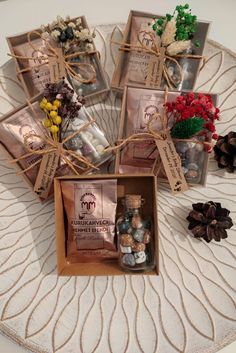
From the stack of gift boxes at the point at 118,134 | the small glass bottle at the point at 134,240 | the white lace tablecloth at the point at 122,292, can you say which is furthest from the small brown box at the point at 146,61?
the small glass bottle at the point at 134,240

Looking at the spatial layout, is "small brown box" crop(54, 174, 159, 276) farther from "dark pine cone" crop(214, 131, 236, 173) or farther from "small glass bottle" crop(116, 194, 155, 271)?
"dark pine cone" crop(214, 131, 236, 173)

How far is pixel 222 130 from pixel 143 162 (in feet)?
0.95

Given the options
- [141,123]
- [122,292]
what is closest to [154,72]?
[141,123]

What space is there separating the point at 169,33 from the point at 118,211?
1.93 feet

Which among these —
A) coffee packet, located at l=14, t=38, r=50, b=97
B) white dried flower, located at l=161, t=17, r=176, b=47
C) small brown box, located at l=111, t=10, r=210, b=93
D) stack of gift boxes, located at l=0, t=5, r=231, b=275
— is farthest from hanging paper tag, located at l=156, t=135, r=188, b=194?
coffee packet, located at l=14, t=38, r=50, b=97

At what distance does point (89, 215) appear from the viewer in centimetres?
119

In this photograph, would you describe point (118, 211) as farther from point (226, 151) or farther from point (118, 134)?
point (226, 151)

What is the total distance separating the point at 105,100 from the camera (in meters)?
1.43

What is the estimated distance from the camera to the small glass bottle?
1.12 metres

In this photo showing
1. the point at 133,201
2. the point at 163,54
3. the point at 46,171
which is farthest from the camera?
the point at 163,54

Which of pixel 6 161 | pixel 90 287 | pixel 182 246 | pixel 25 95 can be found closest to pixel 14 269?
pixel 90 287

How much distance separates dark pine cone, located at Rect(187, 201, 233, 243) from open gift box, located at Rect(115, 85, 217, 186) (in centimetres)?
10

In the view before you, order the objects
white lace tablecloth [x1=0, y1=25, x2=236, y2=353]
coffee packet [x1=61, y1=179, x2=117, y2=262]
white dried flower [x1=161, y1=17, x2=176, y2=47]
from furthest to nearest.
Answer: white dried flower [x1=161, y1=17, x2=176, y2=47], coffee packet [x1=61, y1=179, x2=117, y2=262], white lace tablecloth [x1=0, y1=25, x2=236, y2=353]

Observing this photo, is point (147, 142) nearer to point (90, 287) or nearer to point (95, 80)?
point (95, 80)
